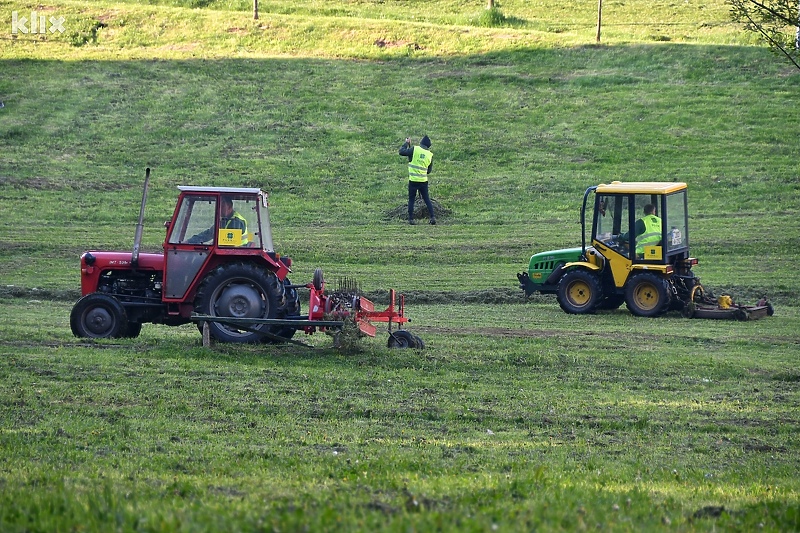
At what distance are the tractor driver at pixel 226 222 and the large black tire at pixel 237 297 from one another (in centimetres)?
45

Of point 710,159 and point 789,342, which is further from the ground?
point 710,159

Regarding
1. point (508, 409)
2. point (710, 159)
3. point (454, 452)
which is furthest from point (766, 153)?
point (454, 452)

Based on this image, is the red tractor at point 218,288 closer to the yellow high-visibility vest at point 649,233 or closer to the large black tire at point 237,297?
the large black tire at point 237,297

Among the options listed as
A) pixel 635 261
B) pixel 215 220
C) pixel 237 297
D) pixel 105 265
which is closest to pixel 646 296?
pixel 635 261

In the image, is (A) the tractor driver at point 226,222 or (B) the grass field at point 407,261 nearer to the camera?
(B) the grass field at point 407,261

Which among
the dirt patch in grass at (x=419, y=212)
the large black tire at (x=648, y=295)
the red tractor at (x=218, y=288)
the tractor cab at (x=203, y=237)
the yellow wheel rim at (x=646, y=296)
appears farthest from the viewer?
the dirt patch in grass at (x=419, y=212)

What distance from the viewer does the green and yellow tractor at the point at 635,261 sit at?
1786 centimetres

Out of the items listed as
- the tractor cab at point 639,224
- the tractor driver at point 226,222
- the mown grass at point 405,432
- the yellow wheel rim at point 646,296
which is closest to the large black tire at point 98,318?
the mown grass at point 405,432

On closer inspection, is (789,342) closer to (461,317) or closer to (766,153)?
(461,317)

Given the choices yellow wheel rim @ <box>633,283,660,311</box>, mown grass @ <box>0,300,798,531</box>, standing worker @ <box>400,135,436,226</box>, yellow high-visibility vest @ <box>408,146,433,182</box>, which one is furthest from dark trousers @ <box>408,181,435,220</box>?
mown grass @ <box>0,300,798,531</box>

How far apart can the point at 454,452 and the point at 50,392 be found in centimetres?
423

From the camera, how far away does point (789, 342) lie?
14.7m

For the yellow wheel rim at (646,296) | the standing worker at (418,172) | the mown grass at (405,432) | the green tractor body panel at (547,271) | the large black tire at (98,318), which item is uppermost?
the standing worker at (418,172)

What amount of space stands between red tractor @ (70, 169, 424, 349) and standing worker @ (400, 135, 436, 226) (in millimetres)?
11185
